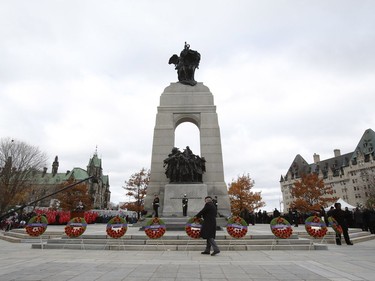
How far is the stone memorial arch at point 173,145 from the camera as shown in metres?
16.9

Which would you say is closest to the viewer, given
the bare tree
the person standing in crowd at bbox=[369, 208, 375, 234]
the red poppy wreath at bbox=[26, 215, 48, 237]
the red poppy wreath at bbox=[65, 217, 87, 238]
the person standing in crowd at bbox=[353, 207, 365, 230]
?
the red poppy wreath at bbox=[65, 217, 87, 238]

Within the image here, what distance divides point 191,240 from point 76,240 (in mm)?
4485

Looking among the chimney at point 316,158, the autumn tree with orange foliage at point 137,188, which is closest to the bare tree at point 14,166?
the autumn tree with orange foliage at point 137,188

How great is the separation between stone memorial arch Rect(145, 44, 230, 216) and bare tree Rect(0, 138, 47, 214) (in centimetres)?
1979

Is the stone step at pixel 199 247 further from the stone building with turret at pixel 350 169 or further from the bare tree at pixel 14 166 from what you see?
the stone building with turret at pixel 350 169

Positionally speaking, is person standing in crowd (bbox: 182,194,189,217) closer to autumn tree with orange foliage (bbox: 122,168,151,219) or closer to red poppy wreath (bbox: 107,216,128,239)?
red poppy wreath (bbox: 107,216,128,239)

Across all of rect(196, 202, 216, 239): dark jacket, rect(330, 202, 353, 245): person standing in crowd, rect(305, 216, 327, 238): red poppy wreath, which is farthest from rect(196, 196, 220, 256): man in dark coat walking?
rect(330, 202, 353, 245): person standing in crowd

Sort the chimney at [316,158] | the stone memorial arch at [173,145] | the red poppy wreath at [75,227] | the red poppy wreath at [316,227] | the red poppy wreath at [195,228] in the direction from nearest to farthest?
the red poppy wreath at [195,228] → the red poppy wreath at [316,227] → the red poppy wreath at [75,227] → the stone memorial arch at [173,145] → the chimney at [316,158]

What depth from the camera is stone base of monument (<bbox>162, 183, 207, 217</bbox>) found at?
1625 centimetres

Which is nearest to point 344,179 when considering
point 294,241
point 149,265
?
point 294,241

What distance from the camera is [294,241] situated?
31.5 feet

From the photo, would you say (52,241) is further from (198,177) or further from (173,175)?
(198,177)

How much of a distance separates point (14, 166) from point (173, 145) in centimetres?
2119

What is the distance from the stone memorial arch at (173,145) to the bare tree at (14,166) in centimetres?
1979
